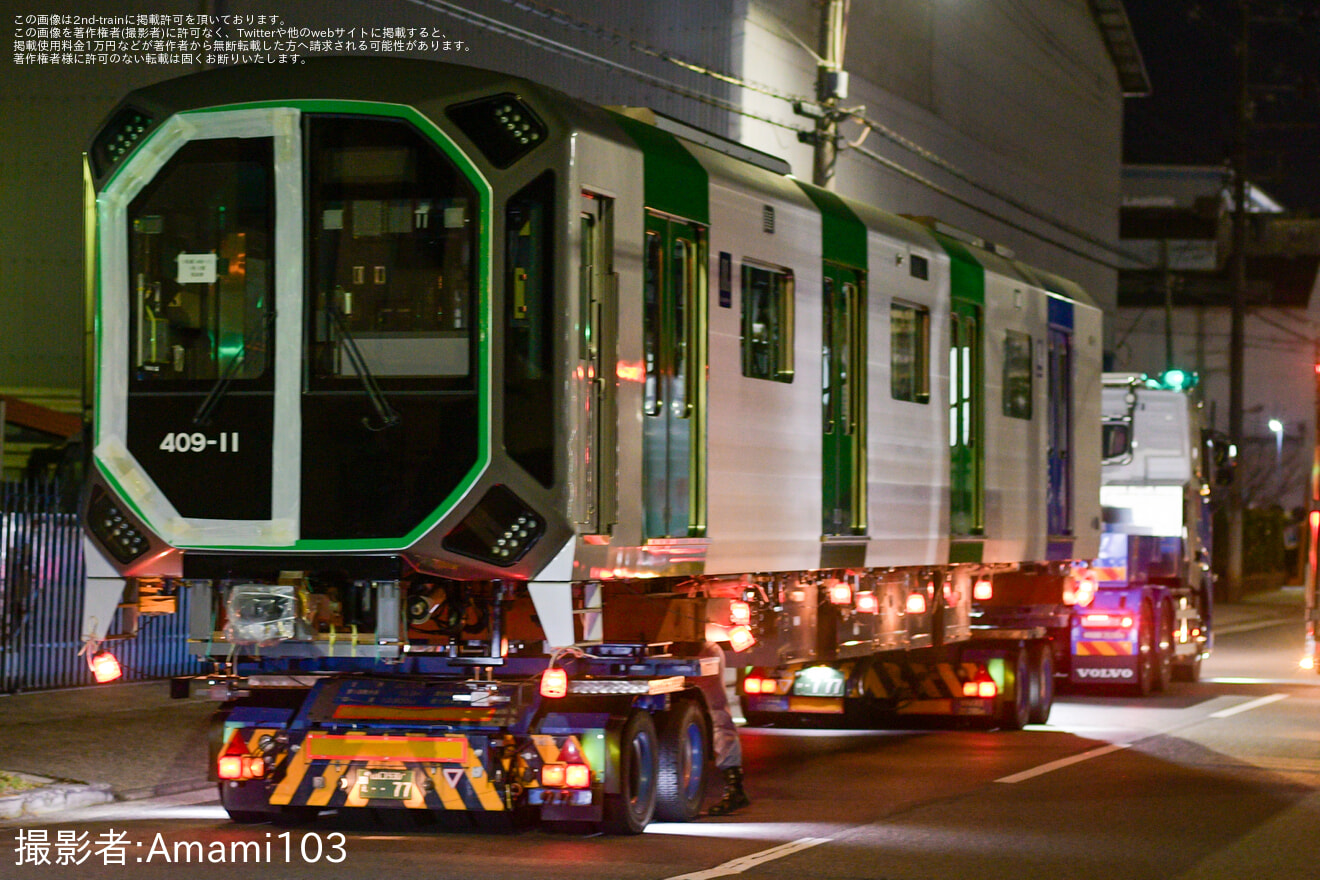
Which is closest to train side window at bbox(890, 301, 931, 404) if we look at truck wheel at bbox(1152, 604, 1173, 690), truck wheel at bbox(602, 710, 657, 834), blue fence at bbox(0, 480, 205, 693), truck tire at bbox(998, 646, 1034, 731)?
truck tire at bbox(998, 646, 1034, 731)

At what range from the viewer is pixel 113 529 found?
10.6 m

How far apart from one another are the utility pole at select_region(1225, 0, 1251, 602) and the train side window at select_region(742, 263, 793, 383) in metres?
30.1

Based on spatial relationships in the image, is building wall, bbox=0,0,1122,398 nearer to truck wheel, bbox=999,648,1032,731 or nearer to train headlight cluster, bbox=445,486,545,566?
truck wheel, bbox=999,648,1032,731

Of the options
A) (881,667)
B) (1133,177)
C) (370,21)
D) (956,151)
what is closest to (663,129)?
(881,667)

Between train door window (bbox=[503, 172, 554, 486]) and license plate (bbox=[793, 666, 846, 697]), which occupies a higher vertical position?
train door window (bbox=[503, 172, 554, 486])

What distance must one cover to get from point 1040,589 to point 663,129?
8.61 metres

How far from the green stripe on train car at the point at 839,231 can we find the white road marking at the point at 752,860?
407 cm

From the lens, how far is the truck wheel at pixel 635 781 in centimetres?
1099

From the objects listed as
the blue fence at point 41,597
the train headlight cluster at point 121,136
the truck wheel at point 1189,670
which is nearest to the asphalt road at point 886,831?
the train headlight cluster at point 121,136

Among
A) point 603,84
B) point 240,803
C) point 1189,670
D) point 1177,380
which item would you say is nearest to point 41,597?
point 240,803

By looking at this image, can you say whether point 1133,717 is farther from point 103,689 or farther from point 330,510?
point 330,510

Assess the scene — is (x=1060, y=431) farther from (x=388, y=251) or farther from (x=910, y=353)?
(x=388, y=251)

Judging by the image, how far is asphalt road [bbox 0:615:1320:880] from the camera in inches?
398

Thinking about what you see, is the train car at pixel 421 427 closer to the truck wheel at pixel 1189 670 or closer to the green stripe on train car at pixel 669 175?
the green stripe on train car at pixel 669 175
